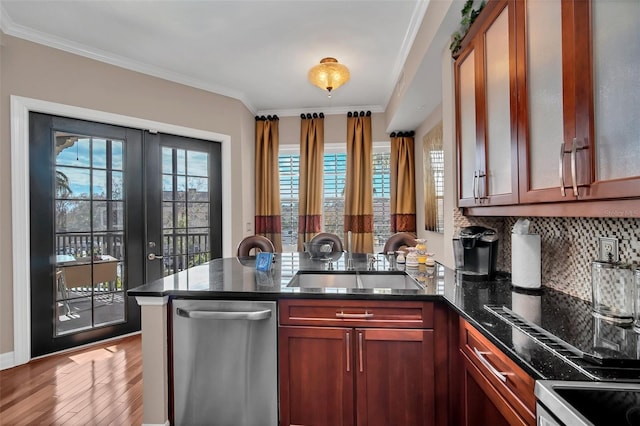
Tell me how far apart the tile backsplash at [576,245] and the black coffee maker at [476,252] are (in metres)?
0.24

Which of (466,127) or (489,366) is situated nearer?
(489,366)

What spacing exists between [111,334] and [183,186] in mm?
1762

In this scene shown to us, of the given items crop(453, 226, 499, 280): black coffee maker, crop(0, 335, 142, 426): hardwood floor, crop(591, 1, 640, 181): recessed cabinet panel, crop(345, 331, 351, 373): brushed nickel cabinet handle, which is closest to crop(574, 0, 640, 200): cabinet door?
crop(591, 1, 640, 181): recessed cabinet panel

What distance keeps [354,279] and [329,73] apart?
2.09 metres

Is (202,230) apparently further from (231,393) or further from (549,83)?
(549,83)

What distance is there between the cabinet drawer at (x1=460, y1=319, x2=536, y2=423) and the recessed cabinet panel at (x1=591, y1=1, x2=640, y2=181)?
63 cm

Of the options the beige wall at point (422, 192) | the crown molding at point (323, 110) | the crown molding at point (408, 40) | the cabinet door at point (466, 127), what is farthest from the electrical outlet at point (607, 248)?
the crown molding at point (323, 110)

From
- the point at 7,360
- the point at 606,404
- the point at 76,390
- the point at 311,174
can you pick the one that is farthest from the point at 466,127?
the point at 7,360

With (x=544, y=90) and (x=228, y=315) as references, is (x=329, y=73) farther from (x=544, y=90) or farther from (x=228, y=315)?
(x=228, y=315)

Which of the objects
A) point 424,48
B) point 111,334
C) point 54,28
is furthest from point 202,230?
point 424,48

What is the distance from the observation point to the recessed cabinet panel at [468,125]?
1746 mm

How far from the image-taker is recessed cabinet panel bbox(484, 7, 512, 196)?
1.40 metres

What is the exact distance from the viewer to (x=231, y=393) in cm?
161

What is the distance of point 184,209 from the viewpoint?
12.3ft
